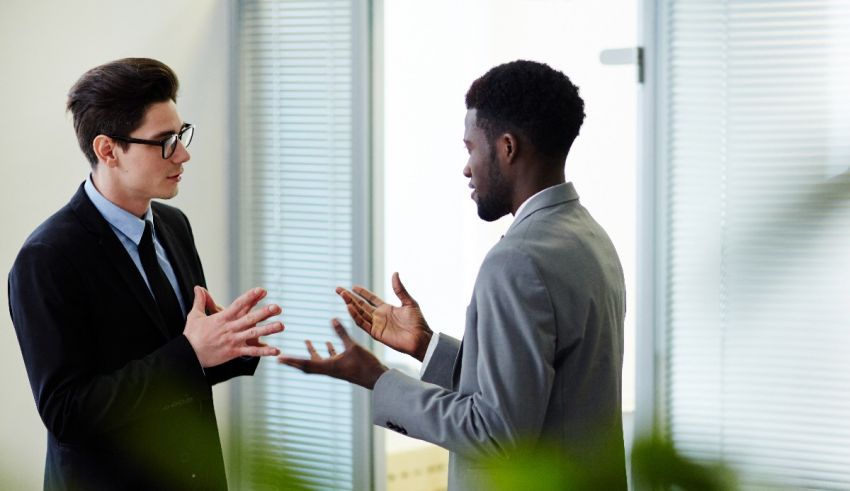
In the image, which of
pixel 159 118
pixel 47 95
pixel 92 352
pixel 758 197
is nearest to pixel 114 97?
pixel 159 118

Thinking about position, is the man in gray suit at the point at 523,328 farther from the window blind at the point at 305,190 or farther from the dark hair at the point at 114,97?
the window blind at the point at 305,190

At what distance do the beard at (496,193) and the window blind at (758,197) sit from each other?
42.6 inches

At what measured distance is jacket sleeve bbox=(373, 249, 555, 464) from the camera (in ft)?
4.20

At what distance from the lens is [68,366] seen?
1.50 m

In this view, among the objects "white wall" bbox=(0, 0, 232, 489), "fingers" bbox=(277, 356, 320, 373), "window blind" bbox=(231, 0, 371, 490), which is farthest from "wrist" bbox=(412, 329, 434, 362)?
"window blind" bbox=(231, 0, 371, 490)

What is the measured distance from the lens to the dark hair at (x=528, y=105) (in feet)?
4.90

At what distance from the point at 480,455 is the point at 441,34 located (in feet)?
9.23

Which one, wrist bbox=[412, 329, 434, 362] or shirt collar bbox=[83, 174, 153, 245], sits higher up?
shirt collar bbox=[83, 174, 153, 245]

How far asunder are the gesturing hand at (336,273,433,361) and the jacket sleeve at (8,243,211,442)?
1.20 feet

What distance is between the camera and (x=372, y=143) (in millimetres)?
3334

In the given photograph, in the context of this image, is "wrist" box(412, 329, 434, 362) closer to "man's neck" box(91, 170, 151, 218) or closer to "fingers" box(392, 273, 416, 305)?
"fingers" box(392, 273, 416, 305)

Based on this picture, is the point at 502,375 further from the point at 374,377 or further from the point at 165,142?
the point at 165,142

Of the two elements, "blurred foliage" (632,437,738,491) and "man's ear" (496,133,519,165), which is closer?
"blurred foliage" (632,437,738,491)

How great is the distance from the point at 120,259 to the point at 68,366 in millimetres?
199
